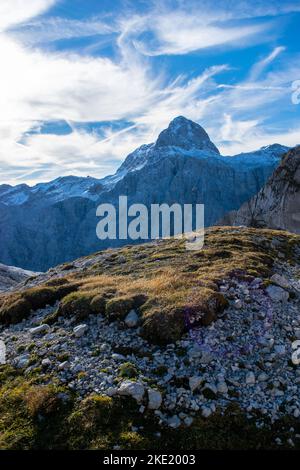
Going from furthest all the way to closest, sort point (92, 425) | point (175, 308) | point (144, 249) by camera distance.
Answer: point (144, 249), point (175, 308), point (92, 425)

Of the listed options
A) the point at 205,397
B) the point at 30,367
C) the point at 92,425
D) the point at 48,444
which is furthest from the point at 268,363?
the point at 30,367

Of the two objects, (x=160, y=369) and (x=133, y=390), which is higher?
(x=160, y=369)

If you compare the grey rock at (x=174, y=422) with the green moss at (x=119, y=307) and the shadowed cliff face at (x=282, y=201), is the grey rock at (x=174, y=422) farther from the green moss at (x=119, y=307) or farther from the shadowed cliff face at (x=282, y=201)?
the shadowed cliff face at (x=282, y=201)

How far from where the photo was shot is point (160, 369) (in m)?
17.0

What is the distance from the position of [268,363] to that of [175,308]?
17.5ft

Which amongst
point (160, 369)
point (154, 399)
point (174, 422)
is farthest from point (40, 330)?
point (174, 422)

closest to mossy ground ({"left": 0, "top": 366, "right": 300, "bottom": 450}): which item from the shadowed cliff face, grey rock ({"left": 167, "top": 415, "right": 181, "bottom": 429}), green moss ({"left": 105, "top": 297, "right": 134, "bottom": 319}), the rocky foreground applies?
the rocky foreground

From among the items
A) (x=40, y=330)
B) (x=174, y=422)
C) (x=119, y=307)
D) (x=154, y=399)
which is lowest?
(x=174, y=422)

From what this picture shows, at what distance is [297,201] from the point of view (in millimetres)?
117438

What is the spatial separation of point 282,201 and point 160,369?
4481 inches

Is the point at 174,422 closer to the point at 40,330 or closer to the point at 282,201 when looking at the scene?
the point at 40,330

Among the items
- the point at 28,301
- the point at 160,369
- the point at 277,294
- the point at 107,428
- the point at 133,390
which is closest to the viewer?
the point at 107,428
